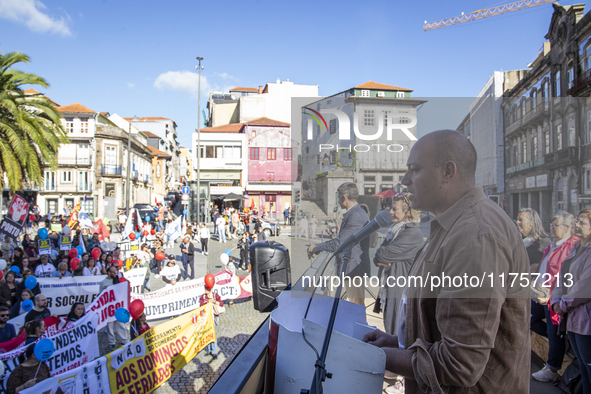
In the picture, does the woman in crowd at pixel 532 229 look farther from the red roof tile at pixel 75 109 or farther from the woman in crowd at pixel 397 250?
the red roof tile at pixel 75 109

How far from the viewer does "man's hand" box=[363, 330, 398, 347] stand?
147 centimetres

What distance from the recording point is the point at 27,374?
4148 mm

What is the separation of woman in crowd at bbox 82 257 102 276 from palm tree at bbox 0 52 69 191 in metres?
5.63

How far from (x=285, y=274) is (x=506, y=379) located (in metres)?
2.16

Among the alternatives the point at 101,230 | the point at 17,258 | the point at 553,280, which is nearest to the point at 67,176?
the point at 101,230

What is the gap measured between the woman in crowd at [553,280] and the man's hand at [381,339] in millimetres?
1297

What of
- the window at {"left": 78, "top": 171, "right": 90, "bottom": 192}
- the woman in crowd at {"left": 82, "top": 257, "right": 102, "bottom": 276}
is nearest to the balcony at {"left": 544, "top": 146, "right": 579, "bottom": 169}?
the woman in crowd at {"left": 82, "top": 257, "right": 102, "bottom": 276}

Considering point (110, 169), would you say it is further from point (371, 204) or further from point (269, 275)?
point (371, 204)

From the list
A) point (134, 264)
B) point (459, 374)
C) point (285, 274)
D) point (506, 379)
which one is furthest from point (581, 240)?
point (134, 264)

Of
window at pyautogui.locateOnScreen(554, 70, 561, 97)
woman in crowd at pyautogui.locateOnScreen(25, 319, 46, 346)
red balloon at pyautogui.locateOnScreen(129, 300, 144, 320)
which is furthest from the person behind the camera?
red balloon at pyautogui.locateOnScreen(129, 300, 144, 320)

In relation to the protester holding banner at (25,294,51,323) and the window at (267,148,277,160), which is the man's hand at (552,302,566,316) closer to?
the protester holding banner at (25,294,51,323)

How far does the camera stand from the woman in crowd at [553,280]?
2.19 metres

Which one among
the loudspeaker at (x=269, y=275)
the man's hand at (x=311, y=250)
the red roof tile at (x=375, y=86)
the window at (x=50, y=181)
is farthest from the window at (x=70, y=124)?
the red roof tile at (x=375, y=86)

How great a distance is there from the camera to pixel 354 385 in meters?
1.36
